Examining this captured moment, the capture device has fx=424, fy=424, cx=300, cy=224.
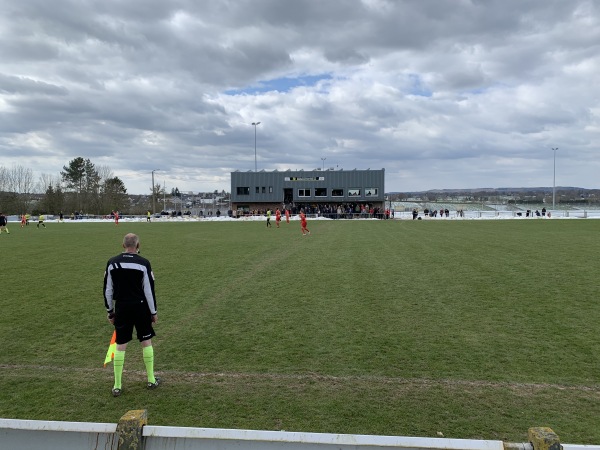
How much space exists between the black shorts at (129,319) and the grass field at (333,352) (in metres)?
0.63

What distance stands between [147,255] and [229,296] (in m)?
9.30

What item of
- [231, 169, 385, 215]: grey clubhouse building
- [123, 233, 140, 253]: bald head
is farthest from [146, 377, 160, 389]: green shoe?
[231, 169, 385, 215]: grey clubhouse building

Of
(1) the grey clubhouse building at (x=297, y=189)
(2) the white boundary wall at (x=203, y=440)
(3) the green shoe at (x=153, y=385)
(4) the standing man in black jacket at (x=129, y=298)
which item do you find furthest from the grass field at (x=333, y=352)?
(1) the grey clubhouse building at (x=297, y=189)

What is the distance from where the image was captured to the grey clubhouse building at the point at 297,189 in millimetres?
70188

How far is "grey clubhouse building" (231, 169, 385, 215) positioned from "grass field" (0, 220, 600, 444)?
58317 millimetres

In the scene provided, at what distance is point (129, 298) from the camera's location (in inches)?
190

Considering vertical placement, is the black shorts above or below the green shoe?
above

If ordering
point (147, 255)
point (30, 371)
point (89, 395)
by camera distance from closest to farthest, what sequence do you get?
point (89, 395), point (30, 371), point (147, 255)

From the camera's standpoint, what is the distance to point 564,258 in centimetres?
1472

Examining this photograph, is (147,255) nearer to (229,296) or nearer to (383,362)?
(229,296)

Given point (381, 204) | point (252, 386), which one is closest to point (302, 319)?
point (252, 386)

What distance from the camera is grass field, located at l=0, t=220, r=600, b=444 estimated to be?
420 centimetres

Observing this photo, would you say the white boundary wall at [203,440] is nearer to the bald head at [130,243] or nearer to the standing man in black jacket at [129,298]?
the standing man in black jacket at [129,298]

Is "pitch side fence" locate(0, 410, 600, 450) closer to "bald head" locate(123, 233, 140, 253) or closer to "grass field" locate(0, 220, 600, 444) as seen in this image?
"grass field" locate(0, 220, 600, 444)
